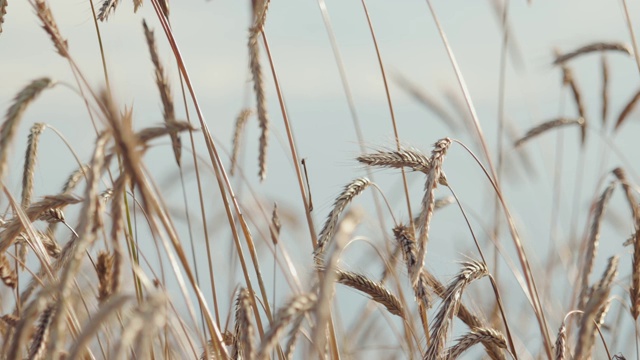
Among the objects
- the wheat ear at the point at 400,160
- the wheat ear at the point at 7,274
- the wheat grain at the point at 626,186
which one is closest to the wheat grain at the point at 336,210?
the wheat ear at the point at 400,160

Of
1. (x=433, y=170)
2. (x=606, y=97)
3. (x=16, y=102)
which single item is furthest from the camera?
(x=606, y=97)

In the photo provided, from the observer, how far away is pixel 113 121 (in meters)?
1.39

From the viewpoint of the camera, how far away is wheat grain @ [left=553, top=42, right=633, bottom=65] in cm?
408

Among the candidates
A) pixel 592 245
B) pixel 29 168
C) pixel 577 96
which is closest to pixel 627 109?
pixel 577 96

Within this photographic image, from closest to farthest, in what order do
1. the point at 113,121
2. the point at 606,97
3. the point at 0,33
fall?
the point at 113,121, the point at 0,33, the point at 606,97

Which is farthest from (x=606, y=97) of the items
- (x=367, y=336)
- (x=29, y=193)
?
(x=29, y=193)

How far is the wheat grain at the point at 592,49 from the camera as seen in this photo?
13.4 ft

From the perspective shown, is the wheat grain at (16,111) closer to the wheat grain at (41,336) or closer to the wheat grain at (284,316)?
the wheat grain at (41,336)

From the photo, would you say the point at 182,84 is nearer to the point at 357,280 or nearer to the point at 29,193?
the point at 29,193

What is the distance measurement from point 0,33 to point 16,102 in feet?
2.01

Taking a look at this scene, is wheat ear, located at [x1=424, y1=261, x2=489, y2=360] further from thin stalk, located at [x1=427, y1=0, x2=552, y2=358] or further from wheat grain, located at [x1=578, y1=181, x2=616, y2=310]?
wheat grain, located at [x1=578, y1=181, x2=616, y2=310]

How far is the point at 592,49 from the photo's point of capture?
4086mm

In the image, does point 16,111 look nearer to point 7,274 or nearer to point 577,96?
point 7,274

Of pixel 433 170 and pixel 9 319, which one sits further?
pixel 9 319
